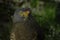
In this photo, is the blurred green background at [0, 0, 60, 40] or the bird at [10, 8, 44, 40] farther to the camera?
the blurred green background at [0, 0, 60, 40]

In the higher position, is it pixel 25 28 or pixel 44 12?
pixel 25 28

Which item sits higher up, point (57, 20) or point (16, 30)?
point (16, 30)

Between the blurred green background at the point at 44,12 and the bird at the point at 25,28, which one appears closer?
the bird at the point at 25,28

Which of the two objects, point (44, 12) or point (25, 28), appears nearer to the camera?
point (25, 28)

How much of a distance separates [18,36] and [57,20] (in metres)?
1.93

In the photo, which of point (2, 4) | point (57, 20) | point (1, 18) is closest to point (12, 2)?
point (2, 4)

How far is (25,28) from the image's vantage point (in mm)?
4254

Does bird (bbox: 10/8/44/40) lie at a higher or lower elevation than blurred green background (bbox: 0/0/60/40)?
higher

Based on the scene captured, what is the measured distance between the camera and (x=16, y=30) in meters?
4.27

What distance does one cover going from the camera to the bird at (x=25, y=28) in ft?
13.8

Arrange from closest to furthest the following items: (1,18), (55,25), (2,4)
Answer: (55,25)
(1,18)
(2,4)

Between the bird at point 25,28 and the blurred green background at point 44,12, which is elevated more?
the bird at point 25,28

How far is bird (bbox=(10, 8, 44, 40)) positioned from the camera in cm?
421

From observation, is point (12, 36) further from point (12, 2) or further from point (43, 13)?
point (12, 2)
